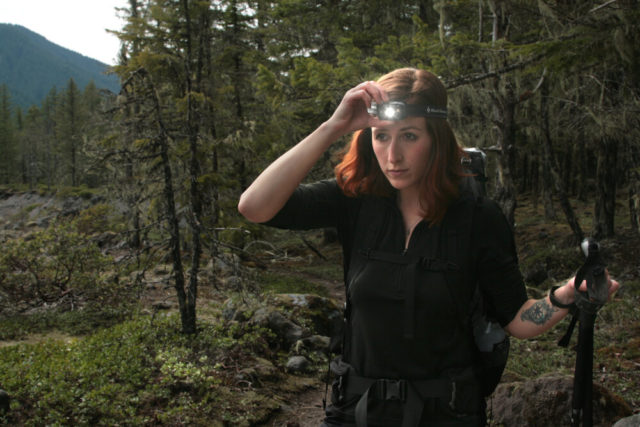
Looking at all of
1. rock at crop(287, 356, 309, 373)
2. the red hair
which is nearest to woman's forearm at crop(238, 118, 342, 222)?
the red hair

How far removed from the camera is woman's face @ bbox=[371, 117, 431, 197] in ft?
6.27

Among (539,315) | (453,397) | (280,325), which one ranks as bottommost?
(280,325)

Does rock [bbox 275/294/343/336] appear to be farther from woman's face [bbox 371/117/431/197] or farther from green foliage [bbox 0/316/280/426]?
woman's face [bbox 371/117/431/197]

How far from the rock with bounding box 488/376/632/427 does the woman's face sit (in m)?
3.59

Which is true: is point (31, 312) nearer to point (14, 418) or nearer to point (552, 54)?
point (14, 418)

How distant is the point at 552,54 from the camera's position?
7.17 metres

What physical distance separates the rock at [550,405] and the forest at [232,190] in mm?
1354

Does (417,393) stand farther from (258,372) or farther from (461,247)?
(258,372)

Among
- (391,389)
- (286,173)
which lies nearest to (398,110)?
(286,173)

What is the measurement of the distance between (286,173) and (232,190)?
1530 cm

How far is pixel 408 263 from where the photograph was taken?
72.5 inches

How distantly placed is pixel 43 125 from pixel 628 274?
91.2 metres

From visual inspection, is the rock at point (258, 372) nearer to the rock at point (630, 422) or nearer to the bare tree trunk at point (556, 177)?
the rock at point (630, 422)

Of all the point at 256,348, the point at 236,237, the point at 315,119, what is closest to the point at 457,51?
the point at 315,119
